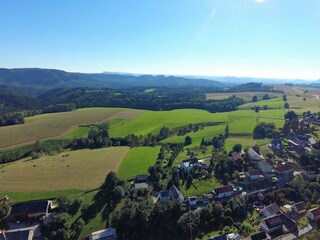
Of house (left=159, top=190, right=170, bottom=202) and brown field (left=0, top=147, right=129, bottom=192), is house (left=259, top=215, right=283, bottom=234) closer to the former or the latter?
house (left=159, top=190, right=170, bottom=202)

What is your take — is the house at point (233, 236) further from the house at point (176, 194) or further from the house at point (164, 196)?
the house at point (164, 196)

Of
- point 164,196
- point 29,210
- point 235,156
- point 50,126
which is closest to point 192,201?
point 164,196

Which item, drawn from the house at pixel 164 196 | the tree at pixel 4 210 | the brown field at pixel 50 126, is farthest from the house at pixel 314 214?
the brown field at pixel 50 126

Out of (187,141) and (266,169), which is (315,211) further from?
(187,141)

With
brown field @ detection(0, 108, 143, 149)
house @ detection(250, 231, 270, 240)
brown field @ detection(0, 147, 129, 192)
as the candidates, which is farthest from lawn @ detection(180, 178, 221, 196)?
brown field @ detection(0, 108, 143, 149)

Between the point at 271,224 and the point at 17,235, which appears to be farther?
the point at 271,224
